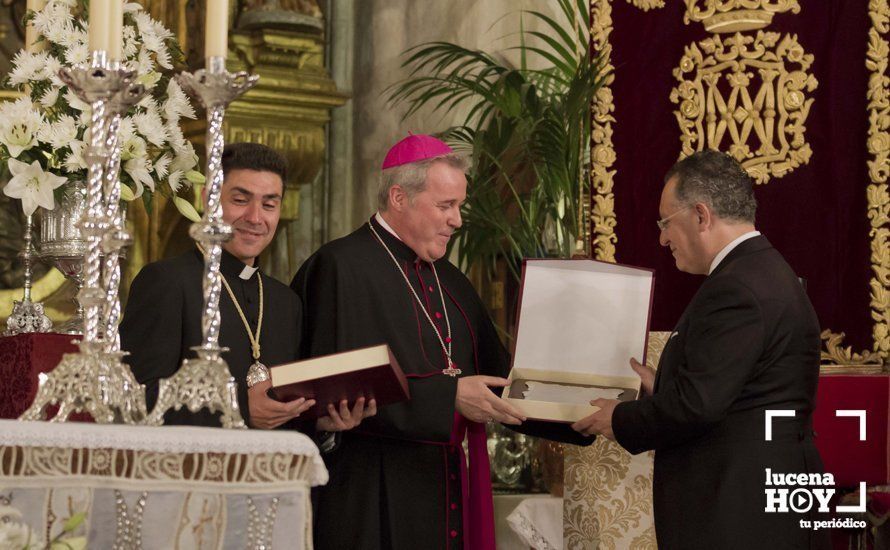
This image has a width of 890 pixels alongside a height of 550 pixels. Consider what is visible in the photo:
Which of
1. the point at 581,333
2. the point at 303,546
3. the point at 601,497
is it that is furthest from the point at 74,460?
the point at 601,497

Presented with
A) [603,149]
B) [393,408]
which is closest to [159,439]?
[393,408]

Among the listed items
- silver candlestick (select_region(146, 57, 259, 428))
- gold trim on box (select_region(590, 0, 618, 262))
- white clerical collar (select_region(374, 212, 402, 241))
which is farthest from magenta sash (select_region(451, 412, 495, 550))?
silver candlestick (select_region(146, 57, 259, 428))

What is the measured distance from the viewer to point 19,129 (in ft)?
11.8

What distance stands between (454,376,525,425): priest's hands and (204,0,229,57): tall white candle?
1668 mm

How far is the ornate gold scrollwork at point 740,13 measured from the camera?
5.32 meters

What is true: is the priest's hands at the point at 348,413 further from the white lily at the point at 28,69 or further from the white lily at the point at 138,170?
the white lily at the point at 28,69

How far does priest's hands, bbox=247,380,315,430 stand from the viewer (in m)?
3.15

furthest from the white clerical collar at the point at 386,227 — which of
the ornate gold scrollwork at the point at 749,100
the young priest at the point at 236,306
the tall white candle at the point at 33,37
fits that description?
the ornate gold scrollwork at the point at 749,100

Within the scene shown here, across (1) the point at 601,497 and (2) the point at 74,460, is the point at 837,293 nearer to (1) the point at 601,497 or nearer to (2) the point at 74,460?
(1) the point at 601,497

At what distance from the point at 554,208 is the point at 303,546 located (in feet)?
12.4

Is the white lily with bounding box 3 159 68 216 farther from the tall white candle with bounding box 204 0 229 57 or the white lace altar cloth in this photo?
the white lace altar cloth

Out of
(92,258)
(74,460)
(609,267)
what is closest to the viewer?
(74,460)

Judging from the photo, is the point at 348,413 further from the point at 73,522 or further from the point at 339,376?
the point at 73,522

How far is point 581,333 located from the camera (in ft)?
13.8
